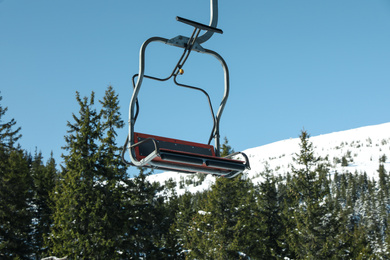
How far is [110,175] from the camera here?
92.8 feet

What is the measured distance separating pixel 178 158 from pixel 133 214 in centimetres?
2589

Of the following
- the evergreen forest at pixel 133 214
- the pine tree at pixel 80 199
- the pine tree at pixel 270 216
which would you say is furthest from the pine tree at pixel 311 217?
the pine tree at pixel 80 199

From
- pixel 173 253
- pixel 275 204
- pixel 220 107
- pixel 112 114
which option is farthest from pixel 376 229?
pixel 220 107

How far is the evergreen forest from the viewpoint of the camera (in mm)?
26625

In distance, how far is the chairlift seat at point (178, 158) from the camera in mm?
5414

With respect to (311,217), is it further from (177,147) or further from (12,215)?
(177,147)

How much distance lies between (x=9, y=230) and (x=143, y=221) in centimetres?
986

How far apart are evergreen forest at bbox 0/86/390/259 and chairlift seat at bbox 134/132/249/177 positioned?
20.8 m

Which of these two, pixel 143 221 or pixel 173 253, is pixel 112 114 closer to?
pixel 143 221

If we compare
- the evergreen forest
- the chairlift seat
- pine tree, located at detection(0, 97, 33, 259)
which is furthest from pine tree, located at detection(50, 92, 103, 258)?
the chairlift seat

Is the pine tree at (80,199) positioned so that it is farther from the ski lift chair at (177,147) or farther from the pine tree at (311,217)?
the ski lift chair at (177,147)

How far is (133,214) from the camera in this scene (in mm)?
30406

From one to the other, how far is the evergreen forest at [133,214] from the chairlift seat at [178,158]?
20.8m

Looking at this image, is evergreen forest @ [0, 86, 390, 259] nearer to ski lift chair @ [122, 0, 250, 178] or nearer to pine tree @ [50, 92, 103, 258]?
pine tree @ [50, 92, 103, 258]
